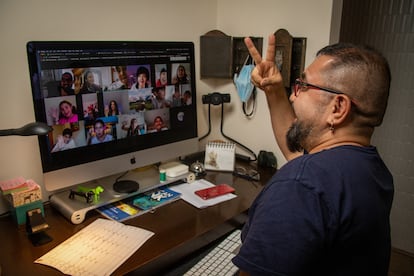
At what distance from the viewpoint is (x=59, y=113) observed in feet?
4.13

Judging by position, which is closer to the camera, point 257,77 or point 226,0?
point 257,77

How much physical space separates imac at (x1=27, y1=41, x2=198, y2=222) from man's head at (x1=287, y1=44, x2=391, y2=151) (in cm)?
73

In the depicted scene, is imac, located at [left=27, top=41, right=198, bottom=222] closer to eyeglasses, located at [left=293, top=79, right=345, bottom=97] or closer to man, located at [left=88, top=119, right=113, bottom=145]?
man, located at [left=88, top=119, right=113, bottom=145]

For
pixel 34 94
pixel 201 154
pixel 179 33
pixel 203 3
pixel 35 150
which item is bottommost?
pixel 201 154

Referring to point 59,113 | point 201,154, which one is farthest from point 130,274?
point 201,154

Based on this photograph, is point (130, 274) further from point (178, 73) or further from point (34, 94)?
point (178, 73)

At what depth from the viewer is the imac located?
123 cm

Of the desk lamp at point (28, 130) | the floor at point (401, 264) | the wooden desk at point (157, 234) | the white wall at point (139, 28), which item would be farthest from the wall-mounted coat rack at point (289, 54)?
the floor at point (401, 264)

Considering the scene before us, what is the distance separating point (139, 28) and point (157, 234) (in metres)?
0.94

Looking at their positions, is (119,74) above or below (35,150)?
above

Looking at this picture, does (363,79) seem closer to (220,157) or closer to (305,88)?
(305,88)

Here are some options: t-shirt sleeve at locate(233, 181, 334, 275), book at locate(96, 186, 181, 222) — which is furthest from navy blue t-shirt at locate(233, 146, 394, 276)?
book at locate(96, 186, 181, 222)

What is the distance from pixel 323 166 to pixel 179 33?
1.26 meters

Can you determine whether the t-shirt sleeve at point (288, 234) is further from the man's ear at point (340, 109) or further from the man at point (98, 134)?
the man at point (98, 134)
